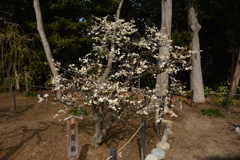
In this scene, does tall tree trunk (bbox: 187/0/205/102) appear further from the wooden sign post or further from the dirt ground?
the wooden sign post

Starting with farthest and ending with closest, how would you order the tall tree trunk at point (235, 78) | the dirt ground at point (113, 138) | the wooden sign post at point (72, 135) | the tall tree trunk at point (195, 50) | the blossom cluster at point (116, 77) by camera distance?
the tall tree trunk at point (235, 78) → the tall tree trunk at point (195, 50) → the dirt ground at point (113, 138) → the blossom cluster at point (116, 77) → the wooden sign post at point (72, 135)

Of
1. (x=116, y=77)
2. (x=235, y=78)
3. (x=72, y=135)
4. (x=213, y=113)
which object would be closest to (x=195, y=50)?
(x=235, y=78)

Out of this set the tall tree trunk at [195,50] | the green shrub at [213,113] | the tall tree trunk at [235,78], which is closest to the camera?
the green shrub at [213,113]

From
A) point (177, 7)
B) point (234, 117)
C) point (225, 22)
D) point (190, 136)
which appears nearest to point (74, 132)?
point (190, 136)

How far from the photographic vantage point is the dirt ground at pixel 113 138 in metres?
3.32

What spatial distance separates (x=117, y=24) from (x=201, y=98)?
5.41m

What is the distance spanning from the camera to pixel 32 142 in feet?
11.8

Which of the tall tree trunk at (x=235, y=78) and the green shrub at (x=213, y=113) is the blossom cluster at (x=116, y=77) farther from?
the tall tree trunk at (x=235, y=78)

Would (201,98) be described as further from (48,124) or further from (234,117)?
(48,124)

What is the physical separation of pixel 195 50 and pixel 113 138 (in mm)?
5820

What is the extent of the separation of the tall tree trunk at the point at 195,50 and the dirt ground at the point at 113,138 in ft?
6.61

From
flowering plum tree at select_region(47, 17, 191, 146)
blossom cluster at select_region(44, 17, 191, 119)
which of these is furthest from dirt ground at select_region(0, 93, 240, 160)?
blossom cluster at select_region(44, 17, 191, 119)

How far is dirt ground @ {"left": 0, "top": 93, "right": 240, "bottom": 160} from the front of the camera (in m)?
3.32

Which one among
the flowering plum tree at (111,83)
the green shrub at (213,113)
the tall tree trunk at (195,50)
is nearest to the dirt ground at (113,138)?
the green shrub at (213,113)
